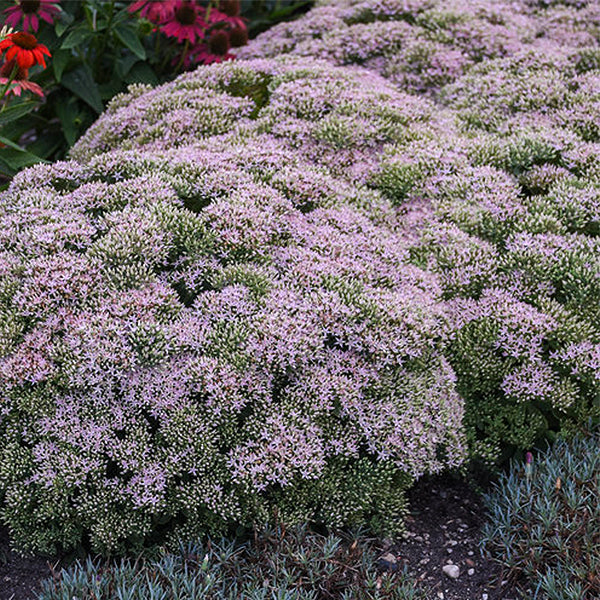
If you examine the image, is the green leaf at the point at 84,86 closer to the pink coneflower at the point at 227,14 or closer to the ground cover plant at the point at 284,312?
the ground cover plant at the point at 284,312

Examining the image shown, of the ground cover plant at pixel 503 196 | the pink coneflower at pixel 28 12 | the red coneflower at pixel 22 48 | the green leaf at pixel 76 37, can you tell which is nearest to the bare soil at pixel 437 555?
the ground cover plant at pixel 503 196

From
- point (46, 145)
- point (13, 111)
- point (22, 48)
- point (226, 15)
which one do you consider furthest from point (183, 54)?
point (22, 48)

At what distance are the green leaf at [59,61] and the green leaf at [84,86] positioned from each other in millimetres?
401

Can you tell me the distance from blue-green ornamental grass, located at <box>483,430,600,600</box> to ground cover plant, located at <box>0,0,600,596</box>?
274mm

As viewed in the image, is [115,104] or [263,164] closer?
[263,164]

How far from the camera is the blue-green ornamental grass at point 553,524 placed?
11.9 ft

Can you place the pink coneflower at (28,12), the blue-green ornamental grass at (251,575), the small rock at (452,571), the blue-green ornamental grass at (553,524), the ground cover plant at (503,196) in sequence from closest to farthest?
the blue-green ornamental grass at (251,575), the blue-green ornamental grass at (553,524), the small rock at (452,571), the ground cover plant at (503,196), the pink coneflower at (28,12)

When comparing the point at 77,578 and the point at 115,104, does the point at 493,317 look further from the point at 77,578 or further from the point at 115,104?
the point at 115,104

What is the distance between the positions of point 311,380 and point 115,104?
162 inches

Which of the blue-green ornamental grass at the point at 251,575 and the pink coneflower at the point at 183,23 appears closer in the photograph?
the blue-green ornamental grass at the point at 251,575

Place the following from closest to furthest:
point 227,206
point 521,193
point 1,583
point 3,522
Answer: point 1,583, point 3,522, point 227,206, point 521,193

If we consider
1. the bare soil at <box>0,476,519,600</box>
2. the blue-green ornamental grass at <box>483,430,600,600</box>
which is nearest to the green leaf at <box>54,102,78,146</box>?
the bare soil at <box>0,476,519,600</box>

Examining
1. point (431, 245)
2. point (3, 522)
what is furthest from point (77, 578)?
point (431, 245)

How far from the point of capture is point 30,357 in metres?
3.97
